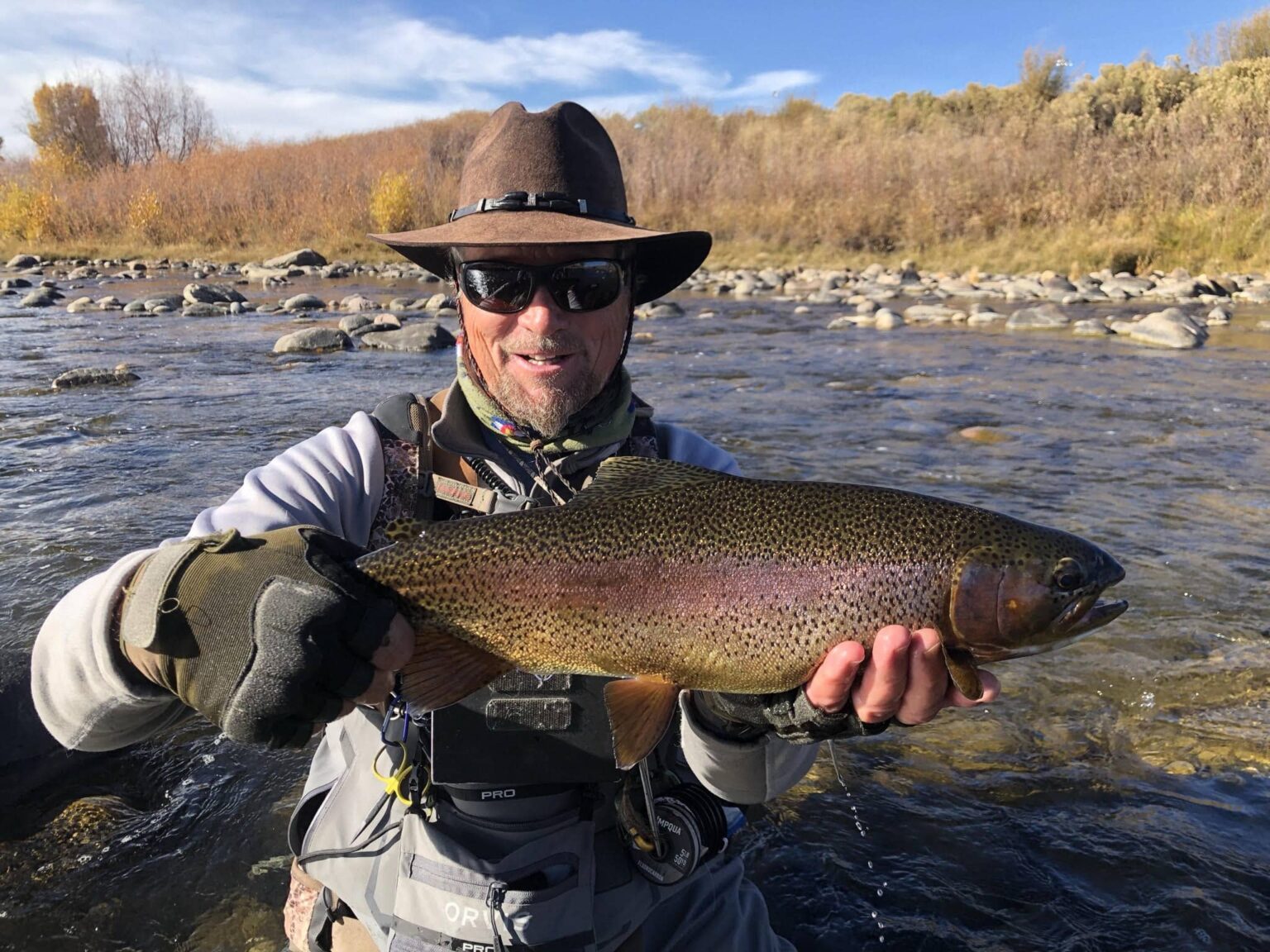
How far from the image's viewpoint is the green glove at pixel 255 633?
1.78 meters

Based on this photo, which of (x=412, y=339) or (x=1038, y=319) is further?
(x=1038, y=319)

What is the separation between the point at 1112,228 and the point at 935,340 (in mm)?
11248

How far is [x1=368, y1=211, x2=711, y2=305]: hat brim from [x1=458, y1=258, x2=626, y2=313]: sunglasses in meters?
0.08

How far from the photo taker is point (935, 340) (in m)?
14.2

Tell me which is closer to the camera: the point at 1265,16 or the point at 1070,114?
the point at 1070,114

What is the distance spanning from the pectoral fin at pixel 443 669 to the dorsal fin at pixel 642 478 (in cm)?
45

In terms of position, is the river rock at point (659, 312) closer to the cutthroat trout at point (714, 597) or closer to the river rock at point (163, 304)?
the river rock at point (163, 304)

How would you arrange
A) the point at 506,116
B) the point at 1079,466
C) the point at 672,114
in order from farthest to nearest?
1. the point at 672,114
2. the point at 1079,466
3. the point at 506,116

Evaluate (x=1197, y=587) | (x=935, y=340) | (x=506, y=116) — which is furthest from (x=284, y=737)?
(x=935, y=340)

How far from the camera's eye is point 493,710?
2217 millimetres

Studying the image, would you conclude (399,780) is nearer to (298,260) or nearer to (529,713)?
(529,713)

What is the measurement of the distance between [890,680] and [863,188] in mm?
26760

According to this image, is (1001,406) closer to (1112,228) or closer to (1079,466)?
(1079,466)

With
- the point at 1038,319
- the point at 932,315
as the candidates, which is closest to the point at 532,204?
the point at 1038,319
